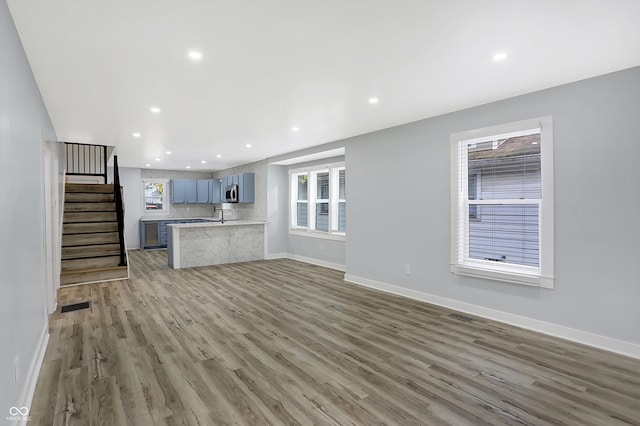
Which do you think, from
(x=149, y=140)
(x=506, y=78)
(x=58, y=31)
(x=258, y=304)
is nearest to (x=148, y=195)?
(x=149, y=140)

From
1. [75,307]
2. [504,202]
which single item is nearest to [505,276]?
[504,202]

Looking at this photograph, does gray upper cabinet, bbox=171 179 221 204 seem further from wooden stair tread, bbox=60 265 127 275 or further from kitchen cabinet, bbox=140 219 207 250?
wooden stair tread, bbox=60 265 127 275

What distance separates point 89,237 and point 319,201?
4640 mm

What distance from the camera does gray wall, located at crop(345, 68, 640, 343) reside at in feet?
9.59

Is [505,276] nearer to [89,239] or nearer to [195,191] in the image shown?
[89,239]

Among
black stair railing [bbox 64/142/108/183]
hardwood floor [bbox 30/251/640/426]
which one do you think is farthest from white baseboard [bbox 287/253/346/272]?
black stair railing [bbox 64/142/108/183]

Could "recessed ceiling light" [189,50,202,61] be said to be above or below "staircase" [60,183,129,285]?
above

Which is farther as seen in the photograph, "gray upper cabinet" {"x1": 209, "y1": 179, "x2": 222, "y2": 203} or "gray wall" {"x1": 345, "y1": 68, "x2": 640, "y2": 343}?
"gray upper cabinet" {"x1": 209, "y1": 179, "x2": 222, "y2": 203}

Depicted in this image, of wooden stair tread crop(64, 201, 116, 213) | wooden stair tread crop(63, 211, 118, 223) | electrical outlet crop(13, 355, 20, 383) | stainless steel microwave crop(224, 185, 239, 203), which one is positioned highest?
stainless steel microwave crop(224, 185, 239, 203)

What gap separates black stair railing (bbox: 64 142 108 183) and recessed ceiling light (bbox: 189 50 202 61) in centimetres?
730

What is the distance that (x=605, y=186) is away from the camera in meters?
3.04

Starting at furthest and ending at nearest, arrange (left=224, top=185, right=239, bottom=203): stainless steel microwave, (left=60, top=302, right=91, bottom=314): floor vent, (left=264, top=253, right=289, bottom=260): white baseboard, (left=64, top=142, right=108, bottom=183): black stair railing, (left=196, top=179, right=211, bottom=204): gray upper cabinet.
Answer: (left=196, top=179, right=211, bottom=204): gray upper cabinet → (left=224, top=185, right=239, bottom=203): stainless steel microwave → (left=64, top=142, right=108, bottom=183): black stair railing → (left=264, top=253, right=289, bottom=260): white baseboard → (left=60, top=302, right=91, bottom=314): floor vent

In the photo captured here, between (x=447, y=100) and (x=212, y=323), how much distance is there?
148 inches

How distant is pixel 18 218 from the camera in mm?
2141
